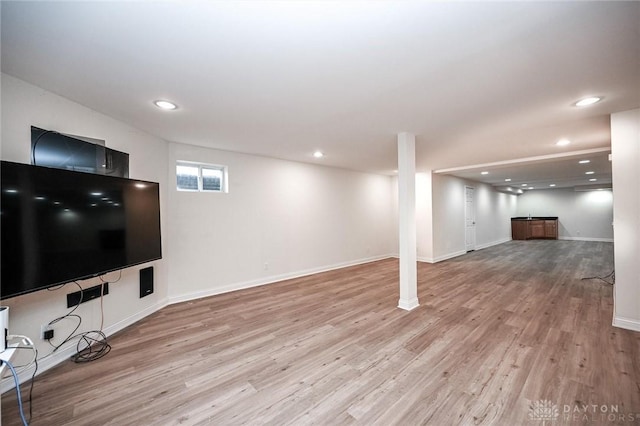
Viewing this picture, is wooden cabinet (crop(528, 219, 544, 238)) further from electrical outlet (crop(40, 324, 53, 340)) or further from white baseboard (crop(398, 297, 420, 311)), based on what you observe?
electrical outlet (crop(40, 324, 53, 340))

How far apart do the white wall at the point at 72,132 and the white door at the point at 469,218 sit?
851 cm

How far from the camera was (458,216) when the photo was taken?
7730 mm

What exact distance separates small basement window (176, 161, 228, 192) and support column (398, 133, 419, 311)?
120 inches

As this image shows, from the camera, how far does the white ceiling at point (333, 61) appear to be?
137 centimetres

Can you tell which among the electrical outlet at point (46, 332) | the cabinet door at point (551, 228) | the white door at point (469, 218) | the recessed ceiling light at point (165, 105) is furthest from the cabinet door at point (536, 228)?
A: the electrical outlet at point (46, 332)

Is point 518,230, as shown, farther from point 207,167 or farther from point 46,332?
point 46,332

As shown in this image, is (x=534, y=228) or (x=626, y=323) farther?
(x=534, y=228)

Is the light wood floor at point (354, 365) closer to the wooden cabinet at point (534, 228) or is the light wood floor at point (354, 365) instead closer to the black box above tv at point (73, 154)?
the black box above tv at point (73, 154)

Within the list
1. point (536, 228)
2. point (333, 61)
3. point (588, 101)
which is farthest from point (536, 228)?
point (333, 61)

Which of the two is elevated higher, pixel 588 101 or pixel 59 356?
pixel 588 101

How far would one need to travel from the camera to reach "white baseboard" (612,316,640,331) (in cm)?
281

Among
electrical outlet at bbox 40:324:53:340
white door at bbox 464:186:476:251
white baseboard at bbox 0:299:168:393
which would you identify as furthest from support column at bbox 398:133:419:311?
white door at bbox 464:186:476:251

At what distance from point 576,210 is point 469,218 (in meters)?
6.54

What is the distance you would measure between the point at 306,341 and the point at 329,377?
64 cm
